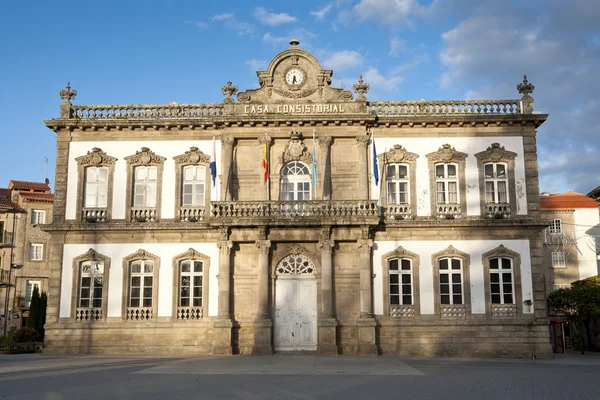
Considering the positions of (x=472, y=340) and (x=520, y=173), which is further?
(x=520, y=173)

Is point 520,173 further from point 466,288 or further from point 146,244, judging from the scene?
point 146,244

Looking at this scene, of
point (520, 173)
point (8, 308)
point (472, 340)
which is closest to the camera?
point (472, 340)

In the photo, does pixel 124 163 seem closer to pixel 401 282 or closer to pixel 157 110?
pixel 157 110

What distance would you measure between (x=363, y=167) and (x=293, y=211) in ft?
12.1

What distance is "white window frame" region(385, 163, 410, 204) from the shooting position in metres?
25.5

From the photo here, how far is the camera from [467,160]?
25.8 metres

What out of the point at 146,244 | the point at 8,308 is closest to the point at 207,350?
the point at 146,244

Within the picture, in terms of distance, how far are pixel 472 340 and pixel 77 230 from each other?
17.2 m

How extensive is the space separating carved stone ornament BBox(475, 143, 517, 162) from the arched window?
759 centimetres

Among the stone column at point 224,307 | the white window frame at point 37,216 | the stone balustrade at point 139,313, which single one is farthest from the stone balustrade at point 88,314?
the white window frame at point 37,216

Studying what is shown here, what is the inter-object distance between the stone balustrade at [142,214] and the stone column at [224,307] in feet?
11.3

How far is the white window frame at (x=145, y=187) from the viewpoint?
25844 mm

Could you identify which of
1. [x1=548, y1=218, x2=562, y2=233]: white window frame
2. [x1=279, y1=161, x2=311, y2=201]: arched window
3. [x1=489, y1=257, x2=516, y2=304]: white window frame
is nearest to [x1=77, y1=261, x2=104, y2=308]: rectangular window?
[x1=279, y1=161, x2=311, y2=201]: arched window

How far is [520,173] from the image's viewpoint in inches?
1009
